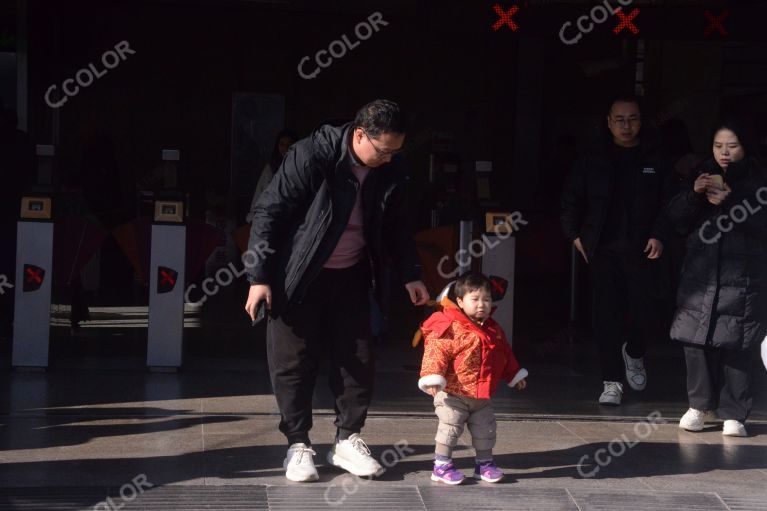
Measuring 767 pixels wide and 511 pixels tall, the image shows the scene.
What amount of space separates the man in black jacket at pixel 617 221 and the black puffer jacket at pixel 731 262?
61 cm

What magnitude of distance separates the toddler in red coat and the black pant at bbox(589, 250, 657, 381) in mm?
1912

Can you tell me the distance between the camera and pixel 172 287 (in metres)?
7.95

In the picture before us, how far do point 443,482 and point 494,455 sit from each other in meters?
0.62

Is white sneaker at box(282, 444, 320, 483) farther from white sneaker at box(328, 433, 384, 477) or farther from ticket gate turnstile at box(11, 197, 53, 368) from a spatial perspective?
ticket gate turnstile at box(11, 197, 53, 368)

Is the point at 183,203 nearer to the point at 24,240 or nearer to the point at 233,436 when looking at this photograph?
the point at 24,240

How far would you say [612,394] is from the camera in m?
7.28

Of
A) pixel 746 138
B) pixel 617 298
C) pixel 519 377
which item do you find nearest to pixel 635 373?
pixel 617 298

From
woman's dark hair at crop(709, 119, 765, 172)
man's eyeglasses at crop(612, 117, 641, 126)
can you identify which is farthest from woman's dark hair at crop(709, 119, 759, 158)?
man's eyeglasses at crop(612, 117, 641, 126)

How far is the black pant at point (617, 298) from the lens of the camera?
727 cm

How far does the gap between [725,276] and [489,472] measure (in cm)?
186

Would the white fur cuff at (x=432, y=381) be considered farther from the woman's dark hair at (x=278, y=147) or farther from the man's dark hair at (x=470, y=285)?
the woman's dark hair at (x=278, y=147)

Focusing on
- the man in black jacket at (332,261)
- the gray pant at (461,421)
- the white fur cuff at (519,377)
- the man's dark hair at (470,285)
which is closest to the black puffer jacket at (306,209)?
the man in black jacket at (332,261)

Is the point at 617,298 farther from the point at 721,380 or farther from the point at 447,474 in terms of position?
the point at 447,474

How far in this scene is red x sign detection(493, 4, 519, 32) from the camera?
888 centimetres
